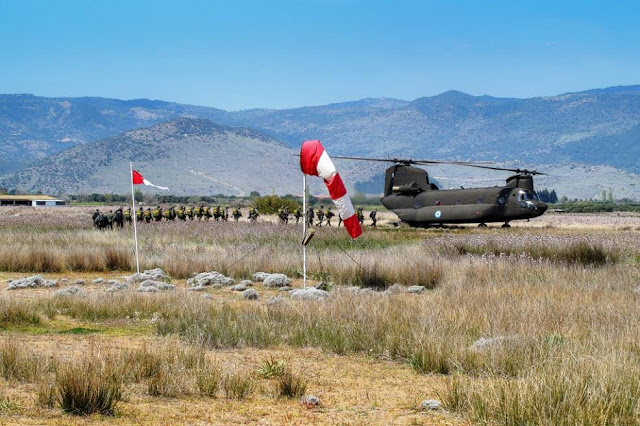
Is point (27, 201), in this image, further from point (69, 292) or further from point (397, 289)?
point (397, 289)

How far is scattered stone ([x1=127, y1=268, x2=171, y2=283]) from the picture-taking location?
1905 centimetres

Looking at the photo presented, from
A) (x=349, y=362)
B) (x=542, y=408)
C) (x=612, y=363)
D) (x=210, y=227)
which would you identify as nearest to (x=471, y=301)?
(x=349, y=362)

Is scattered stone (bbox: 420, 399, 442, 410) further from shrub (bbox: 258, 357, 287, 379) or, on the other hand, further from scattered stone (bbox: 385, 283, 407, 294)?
scattered stone (bbox: 385, 283, 407, 294)

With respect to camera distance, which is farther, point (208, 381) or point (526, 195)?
point (526, 195)

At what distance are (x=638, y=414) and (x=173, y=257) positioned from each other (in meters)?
16.6

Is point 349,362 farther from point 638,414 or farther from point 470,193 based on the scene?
point 470,193

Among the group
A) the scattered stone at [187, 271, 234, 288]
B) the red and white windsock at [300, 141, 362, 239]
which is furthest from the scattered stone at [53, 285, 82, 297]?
the red and white windsock at [300, 141, 362, 239]

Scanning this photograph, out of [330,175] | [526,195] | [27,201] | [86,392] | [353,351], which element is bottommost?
[27,201]

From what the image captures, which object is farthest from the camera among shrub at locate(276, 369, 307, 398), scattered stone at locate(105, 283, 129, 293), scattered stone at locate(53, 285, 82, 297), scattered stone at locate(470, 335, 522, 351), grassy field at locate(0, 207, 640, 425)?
scattered stone at locate(105, 283, 129, 293)

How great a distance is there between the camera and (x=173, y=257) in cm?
2223

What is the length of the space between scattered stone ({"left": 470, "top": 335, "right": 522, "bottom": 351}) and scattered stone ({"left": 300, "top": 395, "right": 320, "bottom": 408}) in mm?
2367

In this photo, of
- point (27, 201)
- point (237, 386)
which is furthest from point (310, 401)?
point (27, 201)

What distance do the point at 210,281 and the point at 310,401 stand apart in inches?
441

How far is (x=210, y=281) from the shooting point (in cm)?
1916
